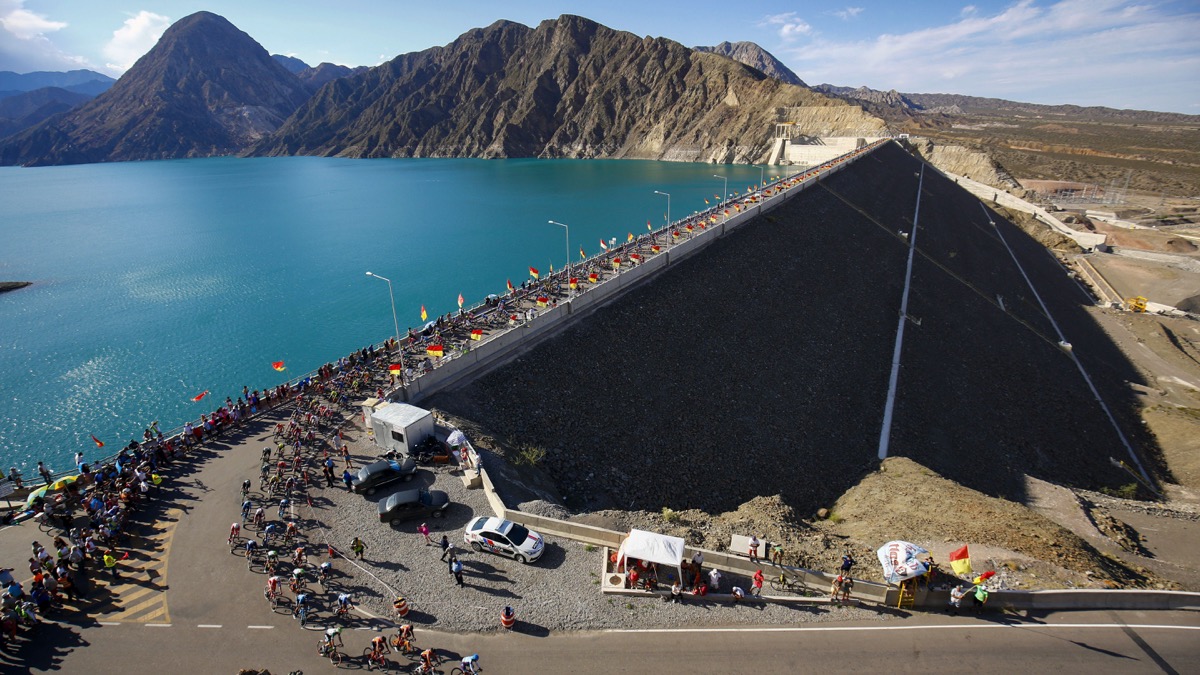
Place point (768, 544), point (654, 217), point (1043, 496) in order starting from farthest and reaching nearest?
point (654, 217), point (1043, 496), point (768, 544)

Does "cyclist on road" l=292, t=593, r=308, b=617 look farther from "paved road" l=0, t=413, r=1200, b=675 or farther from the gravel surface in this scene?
the gravel surface

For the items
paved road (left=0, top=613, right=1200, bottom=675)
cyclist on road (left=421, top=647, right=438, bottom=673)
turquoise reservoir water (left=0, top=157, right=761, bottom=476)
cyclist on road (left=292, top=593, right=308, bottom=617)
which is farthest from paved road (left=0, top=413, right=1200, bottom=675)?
turquoise reservoir water (left=0, top=157, right=761, bottom=476)

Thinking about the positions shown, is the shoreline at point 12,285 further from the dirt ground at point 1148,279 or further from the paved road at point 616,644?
the dirt ground at point 1148,279

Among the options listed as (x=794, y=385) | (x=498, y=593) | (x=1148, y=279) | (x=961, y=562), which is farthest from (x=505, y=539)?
(x=1148, y=279)

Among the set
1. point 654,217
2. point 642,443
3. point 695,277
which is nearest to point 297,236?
point 654,217

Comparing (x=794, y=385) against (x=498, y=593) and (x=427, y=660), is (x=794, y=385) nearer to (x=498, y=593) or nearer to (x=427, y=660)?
(x=498, y=593)

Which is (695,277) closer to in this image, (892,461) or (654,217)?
(892,461)
